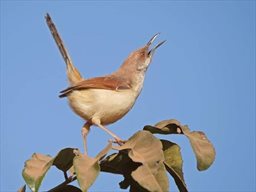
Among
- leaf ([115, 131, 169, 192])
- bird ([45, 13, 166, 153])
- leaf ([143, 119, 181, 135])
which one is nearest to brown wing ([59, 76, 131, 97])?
bird ([45, 13, 166, 153])

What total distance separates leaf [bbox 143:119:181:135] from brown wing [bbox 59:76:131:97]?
6.48 ft

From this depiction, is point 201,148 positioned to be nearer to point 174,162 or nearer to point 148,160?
point 174,162

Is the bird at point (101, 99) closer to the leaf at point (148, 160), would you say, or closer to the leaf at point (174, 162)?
the leaf at point (174, 162)

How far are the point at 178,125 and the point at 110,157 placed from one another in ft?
1.25

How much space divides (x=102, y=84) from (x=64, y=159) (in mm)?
2191

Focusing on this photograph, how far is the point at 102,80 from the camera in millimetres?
4398

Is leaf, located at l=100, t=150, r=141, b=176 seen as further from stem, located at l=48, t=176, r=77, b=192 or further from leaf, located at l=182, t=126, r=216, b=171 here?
leaf, located at l=182, t=126, r=216, b=171

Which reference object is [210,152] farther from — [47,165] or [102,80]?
[102,80]

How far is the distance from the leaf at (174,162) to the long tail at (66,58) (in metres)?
2.56

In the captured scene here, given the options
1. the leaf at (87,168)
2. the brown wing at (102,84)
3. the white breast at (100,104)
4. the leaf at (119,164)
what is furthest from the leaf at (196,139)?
the brown wing at (102,84)

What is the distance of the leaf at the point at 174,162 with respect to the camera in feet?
6.90

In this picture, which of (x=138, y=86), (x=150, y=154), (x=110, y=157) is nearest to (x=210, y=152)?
(x=150, y=154)

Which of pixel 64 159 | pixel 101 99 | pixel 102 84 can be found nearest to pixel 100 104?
pixel 101 99

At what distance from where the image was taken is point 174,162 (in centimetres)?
220
